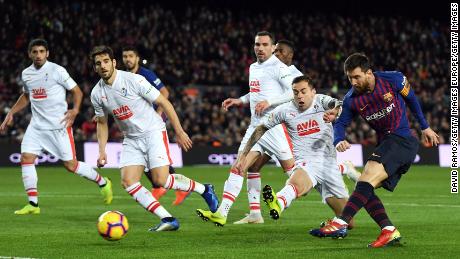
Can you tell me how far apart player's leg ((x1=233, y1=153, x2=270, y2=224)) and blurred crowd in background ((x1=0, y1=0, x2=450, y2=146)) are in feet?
50.3

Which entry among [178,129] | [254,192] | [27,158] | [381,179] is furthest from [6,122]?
[381,179]

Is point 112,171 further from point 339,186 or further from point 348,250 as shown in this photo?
point 348,250

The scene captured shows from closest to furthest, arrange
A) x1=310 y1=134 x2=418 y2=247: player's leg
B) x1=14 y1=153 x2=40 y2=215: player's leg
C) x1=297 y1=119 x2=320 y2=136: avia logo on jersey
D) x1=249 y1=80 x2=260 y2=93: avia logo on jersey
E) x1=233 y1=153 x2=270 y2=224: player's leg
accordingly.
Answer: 1. x1=310 y1=134 x2=418 y2=247: player's leg
2. x1=297 y1=119 x2=320 y2=136: avia logo on jersey
3. x1=233 y1=153 x2=270 y2=224: player's leg
4. x1=249 y1=80 x2=260 y2=93: avia logo on jersey
5. x1=14 y1=153 x2=40 y2=215: player's leg

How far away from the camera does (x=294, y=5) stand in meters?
43.2

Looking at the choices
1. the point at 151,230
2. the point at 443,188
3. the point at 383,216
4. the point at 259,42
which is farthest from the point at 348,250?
the point at 443,188

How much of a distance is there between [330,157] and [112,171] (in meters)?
15.1

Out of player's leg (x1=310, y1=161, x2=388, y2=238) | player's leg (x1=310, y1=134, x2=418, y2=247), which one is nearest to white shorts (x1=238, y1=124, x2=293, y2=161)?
player's leg (x1=310, y1=134, x2=418, y2=247)

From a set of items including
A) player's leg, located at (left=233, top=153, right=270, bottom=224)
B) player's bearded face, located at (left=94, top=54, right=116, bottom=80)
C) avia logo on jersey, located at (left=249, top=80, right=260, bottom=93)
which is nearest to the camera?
player's bearded face, located at (left=94, top=54, right=116, bottom=80)

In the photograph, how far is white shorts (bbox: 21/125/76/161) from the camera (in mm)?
13562

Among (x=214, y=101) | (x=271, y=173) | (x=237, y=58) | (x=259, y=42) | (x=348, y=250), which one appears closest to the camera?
(x=348, y=250)

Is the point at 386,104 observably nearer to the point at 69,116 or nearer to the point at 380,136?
the point at 380,136

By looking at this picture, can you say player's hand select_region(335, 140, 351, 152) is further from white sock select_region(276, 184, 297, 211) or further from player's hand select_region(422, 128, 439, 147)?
white sock select_region(276, 184, 297, 211)

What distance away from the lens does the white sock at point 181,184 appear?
10859 millimetres

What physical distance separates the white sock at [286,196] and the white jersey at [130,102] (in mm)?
1772
